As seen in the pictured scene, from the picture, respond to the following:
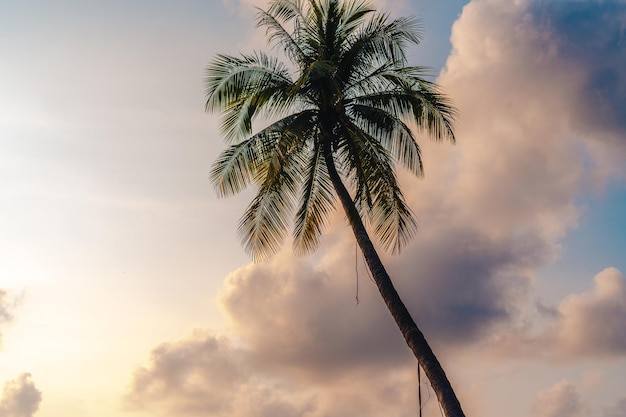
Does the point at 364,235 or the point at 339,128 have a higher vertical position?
the point at 339,128

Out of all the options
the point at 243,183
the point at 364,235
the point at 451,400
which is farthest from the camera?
the point at 243,183

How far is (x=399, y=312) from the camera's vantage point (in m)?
14.4

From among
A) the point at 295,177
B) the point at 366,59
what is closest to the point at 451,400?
the point at 295,177

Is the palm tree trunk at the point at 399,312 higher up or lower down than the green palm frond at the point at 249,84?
lower down

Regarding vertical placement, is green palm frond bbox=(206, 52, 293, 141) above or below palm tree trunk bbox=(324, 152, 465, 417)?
above

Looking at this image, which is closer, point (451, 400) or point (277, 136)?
point (451, 400)

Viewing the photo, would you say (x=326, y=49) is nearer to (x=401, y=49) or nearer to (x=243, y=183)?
(x=401, y=49)

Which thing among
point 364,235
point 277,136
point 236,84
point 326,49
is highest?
point 326,49

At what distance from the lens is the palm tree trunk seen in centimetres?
1309

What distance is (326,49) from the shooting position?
1748 cm

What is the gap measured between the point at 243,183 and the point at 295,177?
4.51 ft

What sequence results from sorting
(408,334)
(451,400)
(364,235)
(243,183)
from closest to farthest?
1. (451,400)
2. (408,334)
3. (364,235)
4. (243,183)

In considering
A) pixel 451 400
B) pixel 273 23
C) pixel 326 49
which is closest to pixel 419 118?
pixel 326 49

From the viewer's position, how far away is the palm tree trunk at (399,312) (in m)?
13.1
